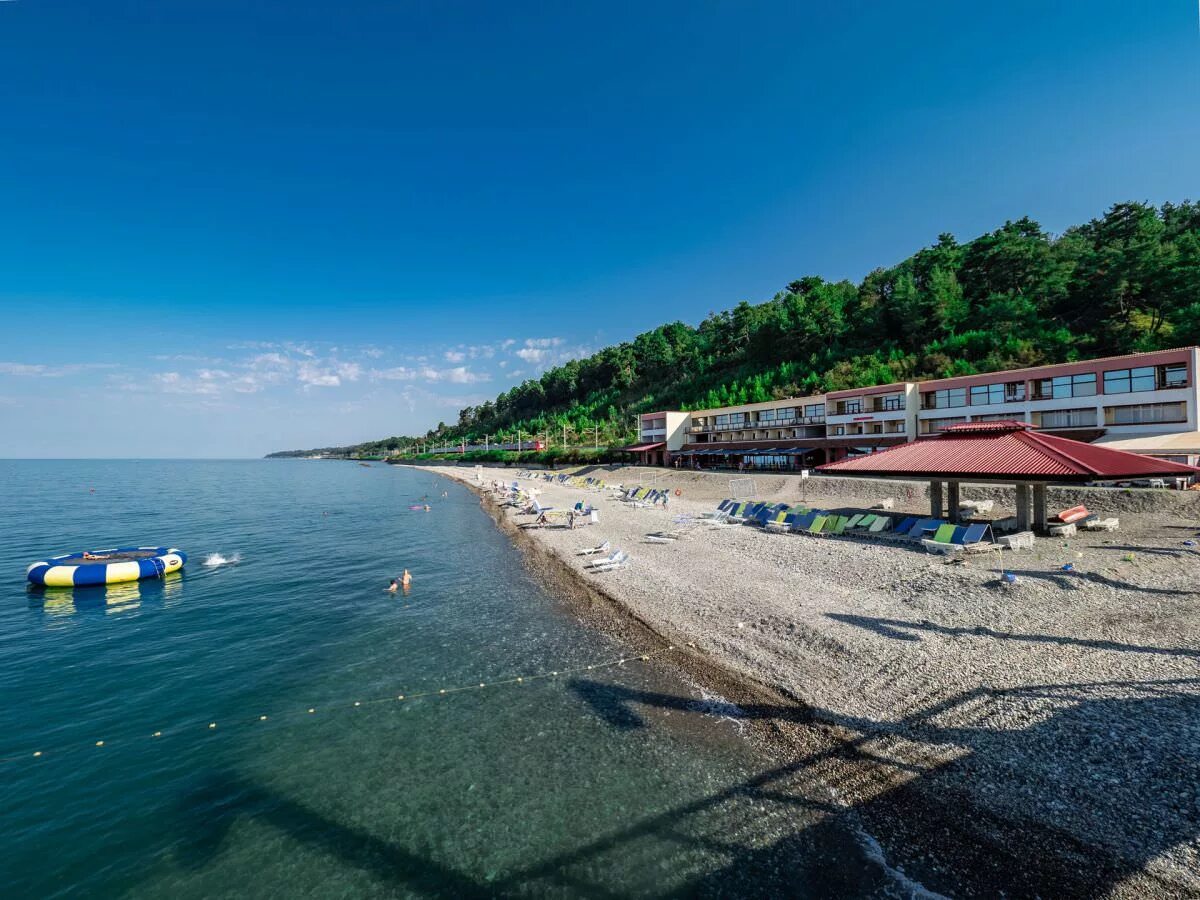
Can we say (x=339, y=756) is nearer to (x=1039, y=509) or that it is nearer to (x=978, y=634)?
(x=978, y=634)

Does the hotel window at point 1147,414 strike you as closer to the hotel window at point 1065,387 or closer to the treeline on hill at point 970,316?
the hotel window at point 1065,387

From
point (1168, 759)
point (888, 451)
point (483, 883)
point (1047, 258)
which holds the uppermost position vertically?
point (1047, 258)

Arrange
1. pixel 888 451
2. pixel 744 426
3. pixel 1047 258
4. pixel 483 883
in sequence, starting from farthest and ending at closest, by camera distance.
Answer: pixel 1047 258 < pixel 744 426 < pixel 888 451 < pixel 483 883

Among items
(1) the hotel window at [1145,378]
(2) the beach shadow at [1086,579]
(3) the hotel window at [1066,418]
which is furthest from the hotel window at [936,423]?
(2) the beach shadow at [1086,579]

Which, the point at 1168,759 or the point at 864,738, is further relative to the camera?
the point at 864,738

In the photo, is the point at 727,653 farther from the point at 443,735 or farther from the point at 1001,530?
the point at 1001,530

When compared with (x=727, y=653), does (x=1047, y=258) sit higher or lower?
higher

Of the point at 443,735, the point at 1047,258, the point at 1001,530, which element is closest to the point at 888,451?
the point at 1001,530
